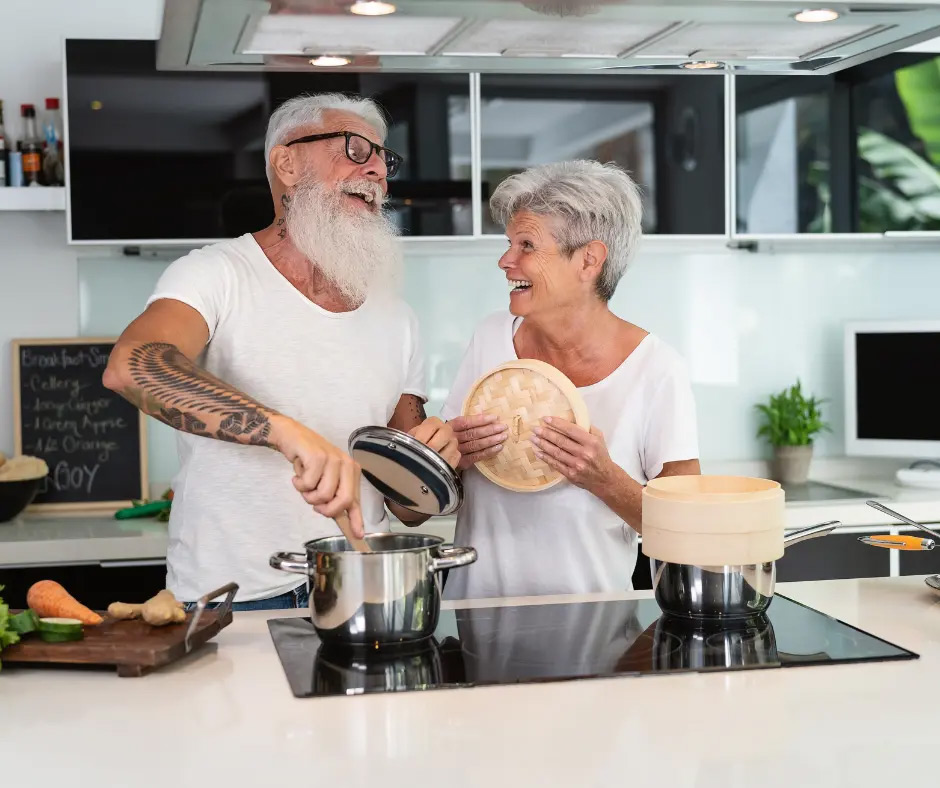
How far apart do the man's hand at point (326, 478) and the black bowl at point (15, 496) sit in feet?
6.10

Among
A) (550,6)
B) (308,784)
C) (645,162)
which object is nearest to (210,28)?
(550,6)

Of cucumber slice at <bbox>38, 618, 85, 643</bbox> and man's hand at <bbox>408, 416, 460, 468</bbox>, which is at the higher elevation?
man's hand at <bbox>408, 416, 460, 468</bbox>

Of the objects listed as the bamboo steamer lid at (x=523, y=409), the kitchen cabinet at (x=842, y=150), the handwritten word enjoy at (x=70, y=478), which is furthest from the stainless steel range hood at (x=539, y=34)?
the handwritten word enjoy at (x=70, y=478)

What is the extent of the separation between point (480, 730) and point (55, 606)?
23.8 inches

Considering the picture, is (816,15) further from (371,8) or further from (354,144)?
(354,144)

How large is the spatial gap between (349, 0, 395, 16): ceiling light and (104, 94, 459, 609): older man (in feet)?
1.90

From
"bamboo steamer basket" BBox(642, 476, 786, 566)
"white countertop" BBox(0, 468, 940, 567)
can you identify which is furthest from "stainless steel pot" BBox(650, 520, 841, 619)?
"white countertop" BBox(0, 468, 940, 567)

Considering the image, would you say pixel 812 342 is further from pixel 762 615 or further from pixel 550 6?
pixel 550 6

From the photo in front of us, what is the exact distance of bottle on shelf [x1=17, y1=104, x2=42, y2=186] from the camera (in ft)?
10.2

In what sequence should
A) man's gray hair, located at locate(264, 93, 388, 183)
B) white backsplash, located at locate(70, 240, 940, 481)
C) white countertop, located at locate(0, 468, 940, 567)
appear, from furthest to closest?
white backsplash, located at locate(70, 240, 940, 481) → white countertop, located at locate(0, 468, 940, 567) → man's gray hair, located at locate(264, 93, 388, 183)

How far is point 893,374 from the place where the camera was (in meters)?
3.50

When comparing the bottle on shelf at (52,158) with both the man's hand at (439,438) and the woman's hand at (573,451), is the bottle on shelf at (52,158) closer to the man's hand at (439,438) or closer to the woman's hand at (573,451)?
the man's hand at (439,438)

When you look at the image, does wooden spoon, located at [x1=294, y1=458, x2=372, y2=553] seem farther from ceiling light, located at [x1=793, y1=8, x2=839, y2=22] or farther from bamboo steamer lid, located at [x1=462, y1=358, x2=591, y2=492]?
ceiling light, located at [x1=793, y1=8, x2=839, y2=22]

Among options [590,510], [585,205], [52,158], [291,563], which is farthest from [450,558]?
[52,158]
